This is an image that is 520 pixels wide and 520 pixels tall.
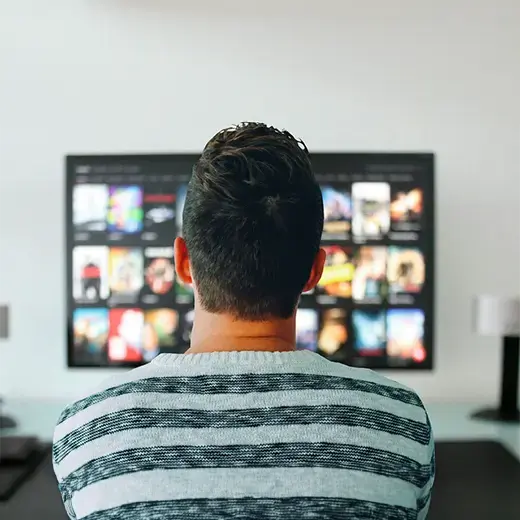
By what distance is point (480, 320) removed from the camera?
2.23m

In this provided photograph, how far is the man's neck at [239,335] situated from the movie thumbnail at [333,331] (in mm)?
1200

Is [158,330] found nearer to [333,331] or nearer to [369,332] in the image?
[333,331]

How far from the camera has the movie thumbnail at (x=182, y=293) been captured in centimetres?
217

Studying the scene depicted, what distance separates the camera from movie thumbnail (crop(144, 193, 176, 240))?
2170mm

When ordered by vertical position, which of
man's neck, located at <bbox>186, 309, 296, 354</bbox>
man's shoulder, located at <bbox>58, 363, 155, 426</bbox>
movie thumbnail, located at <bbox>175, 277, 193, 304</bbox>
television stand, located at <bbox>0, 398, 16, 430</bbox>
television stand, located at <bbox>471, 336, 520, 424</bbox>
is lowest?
television stand, located at <bbox>0, 398, 16, 430</bbox>

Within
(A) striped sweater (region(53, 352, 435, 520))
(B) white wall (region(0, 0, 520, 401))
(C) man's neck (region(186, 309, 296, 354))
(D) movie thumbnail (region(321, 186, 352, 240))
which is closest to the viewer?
(A) striped sweater (region(53, 352, 435, 520))

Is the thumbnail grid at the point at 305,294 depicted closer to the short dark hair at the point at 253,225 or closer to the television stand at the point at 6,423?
the television stand at the point at 6,423

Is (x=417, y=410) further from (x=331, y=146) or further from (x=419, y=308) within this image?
(x=331, y=146)

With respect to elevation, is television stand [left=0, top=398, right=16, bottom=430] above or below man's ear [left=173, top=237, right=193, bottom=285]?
below

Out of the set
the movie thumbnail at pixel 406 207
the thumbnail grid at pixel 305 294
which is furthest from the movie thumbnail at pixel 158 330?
the movie thumbnail at pixel 406 207

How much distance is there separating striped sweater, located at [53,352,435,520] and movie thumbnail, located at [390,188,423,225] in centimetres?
129

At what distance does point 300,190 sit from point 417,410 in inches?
12.6

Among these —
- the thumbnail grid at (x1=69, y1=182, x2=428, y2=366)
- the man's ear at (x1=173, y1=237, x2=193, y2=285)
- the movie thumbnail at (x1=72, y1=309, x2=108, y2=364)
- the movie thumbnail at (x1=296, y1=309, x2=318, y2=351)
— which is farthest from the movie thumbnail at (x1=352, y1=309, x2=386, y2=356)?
the man's ear at (x1=173, y1=237, x2=193, y2=285)

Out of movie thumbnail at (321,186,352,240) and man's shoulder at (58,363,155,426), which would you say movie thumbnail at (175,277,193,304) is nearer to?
movie thumbnail at (321,186,352,240)
